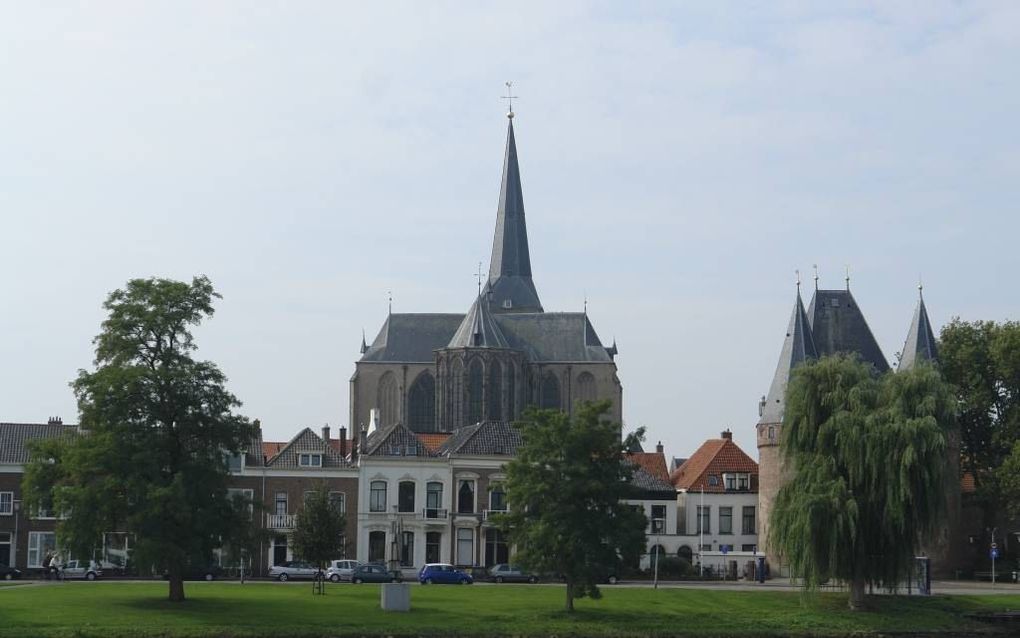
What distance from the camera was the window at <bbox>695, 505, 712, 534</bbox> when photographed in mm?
82188

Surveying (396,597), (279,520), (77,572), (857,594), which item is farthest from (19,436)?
(857,594)

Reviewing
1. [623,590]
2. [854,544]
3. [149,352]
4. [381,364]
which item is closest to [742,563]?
[623,590]

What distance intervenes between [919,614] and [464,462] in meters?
29.2

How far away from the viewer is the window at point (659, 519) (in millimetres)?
81250

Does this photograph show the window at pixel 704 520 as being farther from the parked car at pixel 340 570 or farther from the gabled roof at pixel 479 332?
the gabled roof at pixel 479 332

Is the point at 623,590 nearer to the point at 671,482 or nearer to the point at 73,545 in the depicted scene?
the point at 73,545

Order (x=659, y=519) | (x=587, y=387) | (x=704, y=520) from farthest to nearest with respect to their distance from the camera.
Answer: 1. (x=587, y=387)
2. (x=704, y=520)
3. (x=659, y=519)

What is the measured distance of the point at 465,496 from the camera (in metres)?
75.2

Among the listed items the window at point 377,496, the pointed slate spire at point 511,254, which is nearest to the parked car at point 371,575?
the window at point 377,496

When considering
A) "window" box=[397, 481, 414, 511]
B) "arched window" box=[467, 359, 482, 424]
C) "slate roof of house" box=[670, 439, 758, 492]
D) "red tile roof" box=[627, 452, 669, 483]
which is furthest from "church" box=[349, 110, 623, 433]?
"window" box=[397, 481, 414, 511]

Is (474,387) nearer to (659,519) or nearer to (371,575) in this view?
(659,519)

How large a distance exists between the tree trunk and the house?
2929 centimetres

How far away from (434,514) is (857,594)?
2828 centimetres

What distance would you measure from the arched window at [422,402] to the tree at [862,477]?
63343 mm
